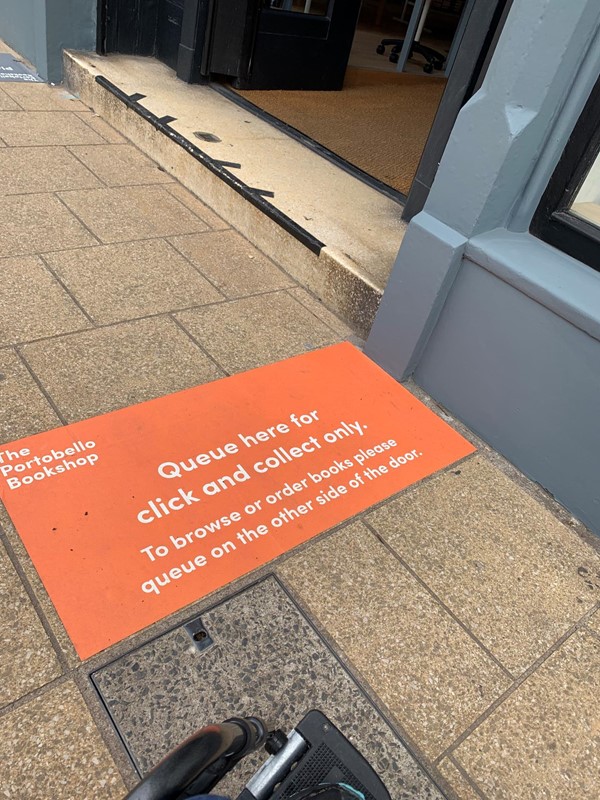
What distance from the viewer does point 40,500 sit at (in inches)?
74.0

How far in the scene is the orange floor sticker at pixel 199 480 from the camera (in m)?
1.72

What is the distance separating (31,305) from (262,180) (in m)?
1.65

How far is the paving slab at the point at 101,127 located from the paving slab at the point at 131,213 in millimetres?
845

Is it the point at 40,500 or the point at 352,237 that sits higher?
the point at 352,237

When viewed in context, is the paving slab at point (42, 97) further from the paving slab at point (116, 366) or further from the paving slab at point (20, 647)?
the paving slab at point (20, 647)

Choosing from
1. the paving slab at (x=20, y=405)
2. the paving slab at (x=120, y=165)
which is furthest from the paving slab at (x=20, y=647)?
the paving slab at (x=120, y=165)

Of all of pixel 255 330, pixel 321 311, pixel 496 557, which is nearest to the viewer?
pixel 496 557

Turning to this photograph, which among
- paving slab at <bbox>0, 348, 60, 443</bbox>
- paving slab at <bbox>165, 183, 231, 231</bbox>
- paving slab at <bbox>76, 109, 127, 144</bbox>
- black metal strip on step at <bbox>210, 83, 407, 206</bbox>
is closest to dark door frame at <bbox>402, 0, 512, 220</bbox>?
black metal strip on step at <bbox>210, 83, 407, 206</bbox>

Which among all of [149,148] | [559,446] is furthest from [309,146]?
[559,446]

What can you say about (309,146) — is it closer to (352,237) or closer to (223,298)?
(352,237)

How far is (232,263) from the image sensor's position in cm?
336

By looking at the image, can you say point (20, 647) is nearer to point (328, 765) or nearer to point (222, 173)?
point (328, 765)

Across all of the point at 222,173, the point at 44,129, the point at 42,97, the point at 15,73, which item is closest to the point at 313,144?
the point at 222,173

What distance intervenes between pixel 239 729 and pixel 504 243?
1920 mm
